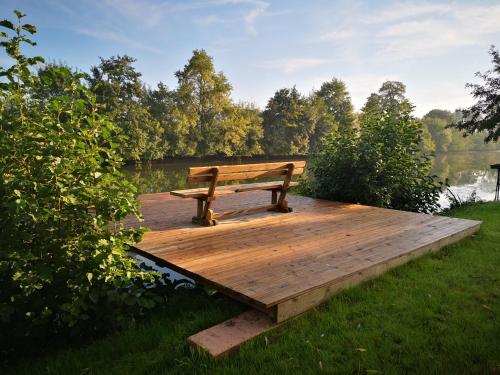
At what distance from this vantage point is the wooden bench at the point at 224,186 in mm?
4617

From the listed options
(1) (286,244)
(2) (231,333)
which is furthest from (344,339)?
(1) (286,244)

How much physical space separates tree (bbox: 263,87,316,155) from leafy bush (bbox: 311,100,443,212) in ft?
106

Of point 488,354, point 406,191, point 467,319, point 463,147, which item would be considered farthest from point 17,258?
point 463,147

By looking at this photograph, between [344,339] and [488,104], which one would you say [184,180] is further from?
[344,339]

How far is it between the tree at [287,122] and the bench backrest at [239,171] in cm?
3469

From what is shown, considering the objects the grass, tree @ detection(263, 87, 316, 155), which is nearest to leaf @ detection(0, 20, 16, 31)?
the grass

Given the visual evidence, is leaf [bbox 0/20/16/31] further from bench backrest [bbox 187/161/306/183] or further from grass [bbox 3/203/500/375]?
bench backrest [bbox 187/161/306/183]

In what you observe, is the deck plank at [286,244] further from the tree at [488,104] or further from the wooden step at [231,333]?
the tree at [488,104]

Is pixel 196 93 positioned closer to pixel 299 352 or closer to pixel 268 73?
pixel 268 73

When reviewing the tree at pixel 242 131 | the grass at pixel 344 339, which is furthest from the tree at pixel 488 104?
the tree at pixel 242 131

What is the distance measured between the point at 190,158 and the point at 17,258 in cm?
3156

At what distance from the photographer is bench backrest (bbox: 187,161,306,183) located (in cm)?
454

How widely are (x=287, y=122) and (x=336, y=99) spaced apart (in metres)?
12.6

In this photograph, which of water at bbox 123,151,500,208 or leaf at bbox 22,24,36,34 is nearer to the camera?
leaf at bbox 22,24,36,34
